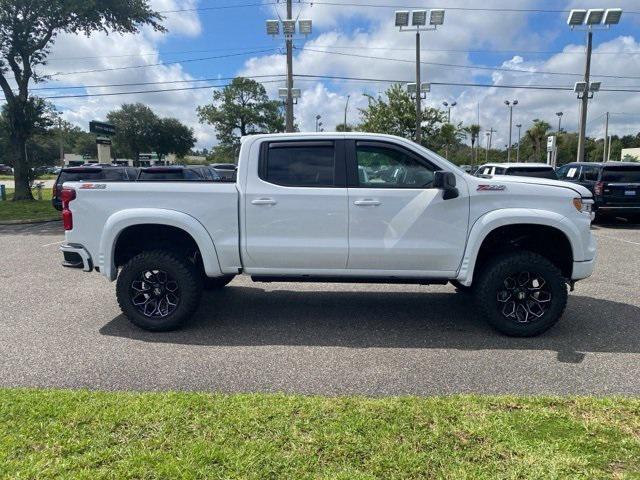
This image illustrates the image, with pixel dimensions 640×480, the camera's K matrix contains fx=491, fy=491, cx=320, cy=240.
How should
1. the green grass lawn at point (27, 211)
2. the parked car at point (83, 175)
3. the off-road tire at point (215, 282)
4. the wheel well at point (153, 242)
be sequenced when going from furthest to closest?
the green grass lawn at point (27, 211), the parked car at point (83, 175), the off-road tire at point (215, 282), the wheel well at point (153, 242)

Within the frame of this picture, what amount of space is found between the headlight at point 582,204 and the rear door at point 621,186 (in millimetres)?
9514

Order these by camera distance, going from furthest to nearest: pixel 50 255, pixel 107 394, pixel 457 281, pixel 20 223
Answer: pixel 20 223, pixel 50 255, pixel 457 281, pixel 107 394

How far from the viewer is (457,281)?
4.99m

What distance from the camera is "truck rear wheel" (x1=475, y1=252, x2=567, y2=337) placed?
4688 mm

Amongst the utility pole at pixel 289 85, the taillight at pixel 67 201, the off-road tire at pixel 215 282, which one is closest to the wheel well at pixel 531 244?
the off-road tire at pixel 215 282

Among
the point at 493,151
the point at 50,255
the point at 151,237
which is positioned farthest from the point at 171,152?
the point at 151,237

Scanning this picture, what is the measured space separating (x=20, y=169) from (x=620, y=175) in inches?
878

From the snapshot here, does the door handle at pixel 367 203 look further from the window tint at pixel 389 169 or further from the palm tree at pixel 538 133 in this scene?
the palm tree at pixel 538 133

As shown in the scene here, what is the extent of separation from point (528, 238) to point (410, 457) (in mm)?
3187

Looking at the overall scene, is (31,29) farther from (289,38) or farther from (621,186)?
(621,186)

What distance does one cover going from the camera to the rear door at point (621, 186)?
12969 mm

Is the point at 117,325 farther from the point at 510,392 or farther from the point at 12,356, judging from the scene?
the point at 510,392

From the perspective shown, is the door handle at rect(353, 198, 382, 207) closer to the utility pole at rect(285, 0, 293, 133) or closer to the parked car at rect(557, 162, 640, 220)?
the parked car at rect(557, 162, 640, 220)

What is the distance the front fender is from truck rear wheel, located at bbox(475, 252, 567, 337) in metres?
2.68
